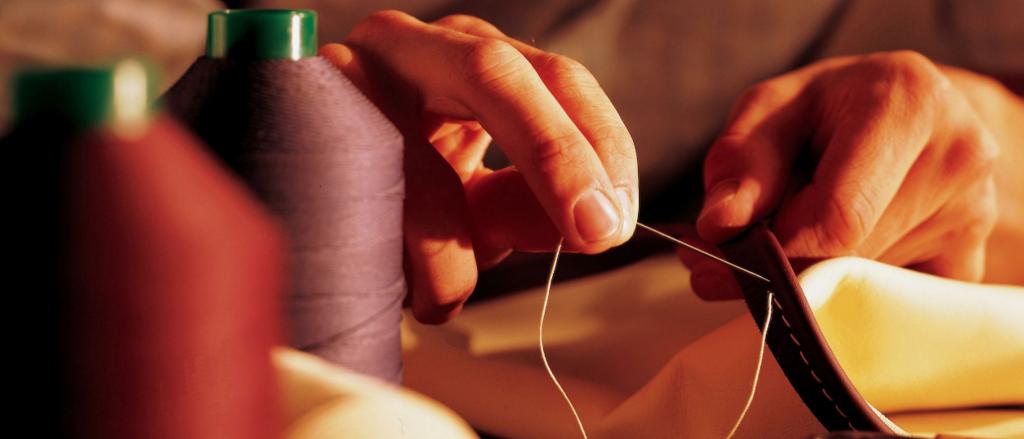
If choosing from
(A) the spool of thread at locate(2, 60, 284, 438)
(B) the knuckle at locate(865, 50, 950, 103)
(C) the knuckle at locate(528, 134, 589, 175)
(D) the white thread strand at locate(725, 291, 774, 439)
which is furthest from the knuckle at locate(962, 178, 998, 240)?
(A) the spool of thread at locate(2, 60, 284, 438)

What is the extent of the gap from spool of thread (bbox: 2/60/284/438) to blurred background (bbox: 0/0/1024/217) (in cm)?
83

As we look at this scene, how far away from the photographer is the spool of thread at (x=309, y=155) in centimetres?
46

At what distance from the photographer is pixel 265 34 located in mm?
483

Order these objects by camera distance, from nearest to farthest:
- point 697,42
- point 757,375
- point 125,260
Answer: point 125,260
point 757,375
point 697,42

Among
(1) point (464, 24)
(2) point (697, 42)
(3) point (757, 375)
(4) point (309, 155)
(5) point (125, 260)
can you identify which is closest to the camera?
(5) point (125, 260)

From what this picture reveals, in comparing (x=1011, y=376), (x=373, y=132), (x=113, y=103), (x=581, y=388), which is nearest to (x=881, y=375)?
(x=1011, y=376)

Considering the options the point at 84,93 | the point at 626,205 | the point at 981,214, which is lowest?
the point at 981,214

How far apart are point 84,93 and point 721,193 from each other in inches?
21.7

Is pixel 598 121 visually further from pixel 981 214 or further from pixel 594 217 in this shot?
pixel 981 214

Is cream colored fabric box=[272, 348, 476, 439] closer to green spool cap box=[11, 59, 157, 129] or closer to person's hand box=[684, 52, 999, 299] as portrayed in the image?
green spool cap box=[11, 59, 157, 129]

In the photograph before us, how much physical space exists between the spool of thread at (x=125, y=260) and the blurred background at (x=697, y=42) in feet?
2.74

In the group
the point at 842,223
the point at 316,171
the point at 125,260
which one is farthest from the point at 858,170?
the point at 125,260

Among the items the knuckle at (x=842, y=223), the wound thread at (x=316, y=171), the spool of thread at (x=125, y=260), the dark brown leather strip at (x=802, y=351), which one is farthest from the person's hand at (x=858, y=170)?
the spool of thread at (x=125, y=260)

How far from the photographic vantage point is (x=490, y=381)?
0.75m
